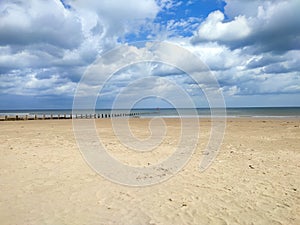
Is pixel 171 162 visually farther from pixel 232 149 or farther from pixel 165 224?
pixel 165 224

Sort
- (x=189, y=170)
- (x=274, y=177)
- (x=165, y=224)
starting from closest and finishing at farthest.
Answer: (x=165, y=224) → (x=274, y=177) → (x=189, y=170)

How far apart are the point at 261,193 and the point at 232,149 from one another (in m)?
5.82

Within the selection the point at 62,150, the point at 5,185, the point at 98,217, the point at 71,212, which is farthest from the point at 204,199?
→ the point at 62,150

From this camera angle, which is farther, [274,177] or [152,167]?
[152,167]

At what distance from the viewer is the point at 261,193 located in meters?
5.73

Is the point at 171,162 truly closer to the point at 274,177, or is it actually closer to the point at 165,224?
the point at 274,177

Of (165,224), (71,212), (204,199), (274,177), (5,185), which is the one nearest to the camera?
(165,224)

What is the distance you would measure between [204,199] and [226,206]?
50cm

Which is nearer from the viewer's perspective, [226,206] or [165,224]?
[165,224]

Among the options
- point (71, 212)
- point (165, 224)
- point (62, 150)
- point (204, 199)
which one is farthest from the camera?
point (62, 150)

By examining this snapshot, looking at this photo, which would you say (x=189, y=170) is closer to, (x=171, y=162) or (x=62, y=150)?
(x=171, y=162)

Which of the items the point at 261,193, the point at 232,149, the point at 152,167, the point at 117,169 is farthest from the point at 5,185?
the point at 232,149

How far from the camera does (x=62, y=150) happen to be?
10969 mm

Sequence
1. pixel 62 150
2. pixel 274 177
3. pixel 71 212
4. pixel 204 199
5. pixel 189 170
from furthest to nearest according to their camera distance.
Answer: pixel 62 150, pixel 189 170, pixel 274 177, pixel 204 199, pixel 71 212
